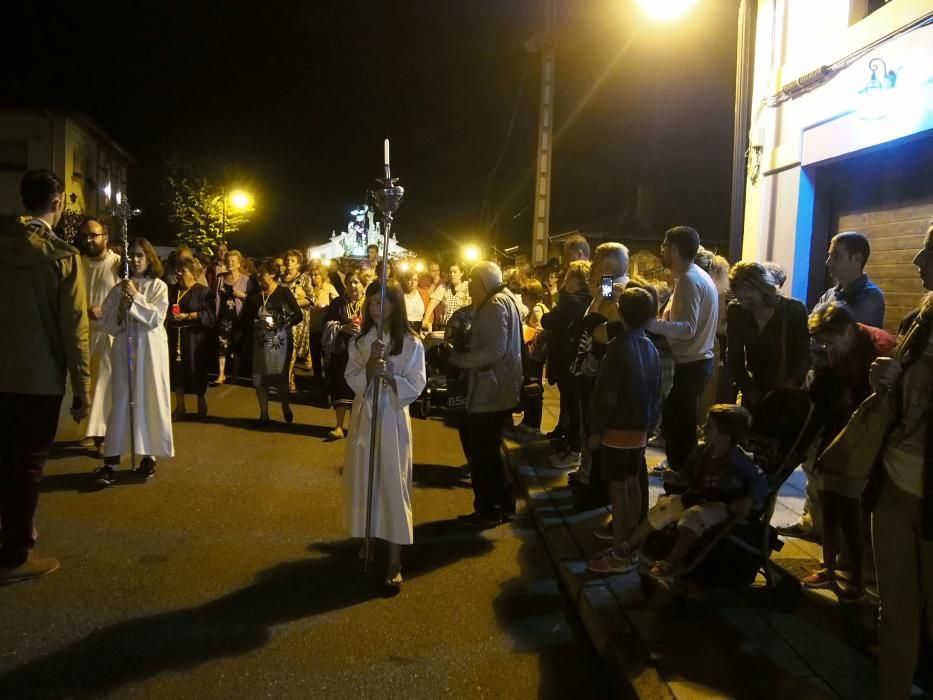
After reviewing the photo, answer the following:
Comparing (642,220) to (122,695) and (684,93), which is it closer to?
(684,93)

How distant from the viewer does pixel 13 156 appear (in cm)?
3278

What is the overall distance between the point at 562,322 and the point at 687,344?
195 cm

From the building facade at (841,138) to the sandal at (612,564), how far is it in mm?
3853

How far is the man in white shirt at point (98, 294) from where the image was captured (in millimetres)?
6734

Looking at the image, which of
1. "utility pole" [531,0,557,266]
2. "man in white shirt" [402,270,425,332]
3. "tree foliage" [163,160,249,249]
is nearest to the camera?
"man in white shirt" [402,270,425,332]

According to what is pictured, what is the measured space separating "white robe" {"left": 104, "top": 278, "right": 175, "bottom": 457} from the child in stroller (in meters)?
4.38

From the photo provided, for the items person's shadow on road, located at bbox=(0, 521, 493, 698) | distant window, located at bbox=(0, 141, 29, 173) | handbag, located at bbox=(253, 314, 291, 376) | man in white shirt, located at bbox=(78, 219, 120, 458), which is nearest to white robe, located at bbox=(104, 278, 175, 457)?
man in white shirt, located at bbox=(78, 219, 120, 458)

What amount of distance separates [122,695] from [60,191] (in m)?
3.08

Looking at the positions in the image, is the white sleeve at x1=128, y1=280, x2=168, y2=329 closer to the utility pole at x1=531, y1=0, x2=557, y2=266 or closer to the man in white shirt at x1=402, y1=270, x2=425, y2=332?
Result: the man in white shirt at x1=402, y1=270, x2=425, y2=332

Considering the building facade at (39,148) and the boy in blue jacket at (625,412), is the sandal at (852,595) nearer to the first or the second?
the boy in blue jacket at (625,412)

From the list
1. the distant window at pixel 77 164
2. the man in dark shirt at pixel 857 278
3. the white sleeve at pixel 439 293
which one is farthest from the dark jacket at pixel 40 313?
the distant window at pixel 77 164

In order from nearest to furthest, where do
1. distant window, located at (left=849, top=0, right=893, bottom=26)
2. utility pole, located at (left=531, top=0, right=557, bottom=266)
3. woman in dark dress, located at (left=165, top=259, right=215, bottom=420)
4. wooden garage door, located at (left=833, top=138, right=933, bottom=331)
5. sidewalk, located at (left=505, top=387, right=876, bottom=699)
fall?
1. sidewalk, located at (left=505, top=387, right=876, bottom=699)
2. wooden garage door, located at (left=833, top=138, right=933, bottom=331)
3. distant window, located at (left=849, top=0, right=893, bottom=26)
4. woman in dark dress, located at (left=165, top=259, right=215, bottom=420)
5. utility pole, located at (left=531, top=0, right=557, bottom=266)

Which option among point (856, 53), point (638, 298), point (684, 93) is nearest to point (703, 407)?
point (856, 53)

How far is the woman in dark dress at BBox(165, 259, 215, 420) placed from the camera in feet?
30.3
